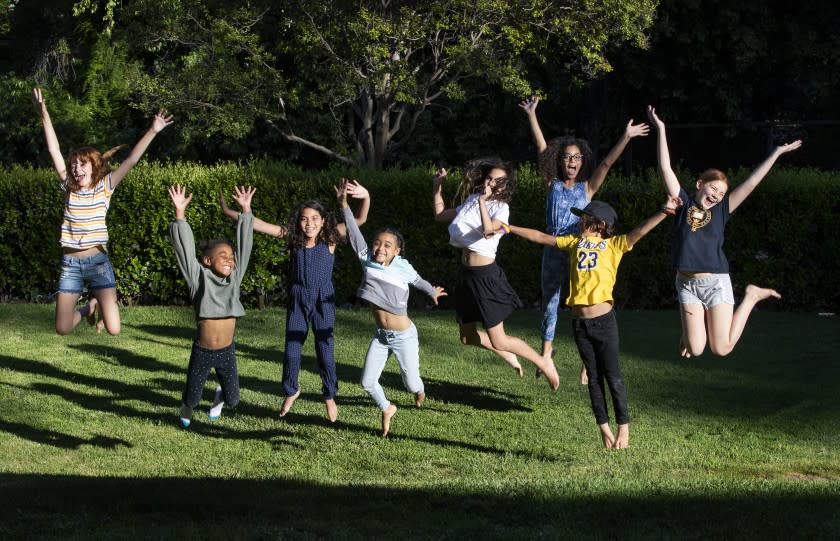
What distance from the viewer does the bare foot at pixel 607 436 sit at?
7.14 m

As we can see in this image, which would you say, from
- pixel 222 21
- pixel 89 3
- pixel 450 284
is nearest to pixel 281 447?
pixel 450 284

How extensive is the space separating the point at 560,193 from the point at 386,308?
1.85m

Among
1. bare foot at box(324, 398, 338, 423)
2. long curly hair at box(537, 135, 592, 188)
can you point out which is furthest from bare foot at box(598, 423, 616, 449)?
long curly hair at box(537, 135, 592, 188)

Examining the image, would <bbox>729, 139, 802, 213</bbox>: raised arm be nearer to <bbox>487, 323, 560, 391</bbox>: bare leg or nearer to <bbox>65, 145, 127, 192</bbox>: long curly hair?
<bbox>487, 323, 560, 391</bbox>: bare leg

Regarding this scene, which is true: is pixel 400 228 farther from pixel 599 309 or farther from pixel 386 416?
pixel 599 309

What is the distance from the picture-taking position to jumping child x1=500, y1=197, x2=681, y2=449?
23.3ft

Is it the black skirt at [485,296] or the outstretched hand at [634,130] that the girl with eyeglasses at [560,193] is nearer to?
the outstretched hand at [634,130]

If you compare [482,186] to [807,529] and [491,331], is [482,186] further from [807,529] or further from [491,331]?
[807,529]

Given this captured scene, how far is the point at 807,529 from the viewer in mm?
5395

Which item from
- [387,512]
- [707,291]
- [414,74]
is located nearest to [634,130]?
[707,291]

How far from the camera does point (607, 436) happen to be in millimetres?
7156

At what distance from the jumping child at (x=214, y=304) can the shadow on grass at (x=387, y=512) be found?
4.26ft

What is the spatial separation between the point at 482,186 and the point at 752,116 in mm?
13528

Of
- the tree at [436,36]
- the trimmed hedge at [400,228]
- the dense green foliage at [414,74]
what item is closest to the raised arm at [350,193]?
the trimmed hedge at [400,228]
